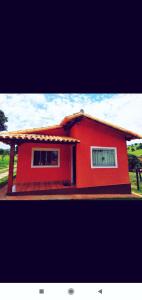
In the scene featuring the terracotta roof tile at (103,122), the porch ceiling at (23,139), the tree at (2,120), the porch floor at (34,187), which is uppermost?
the tree at (2,120)

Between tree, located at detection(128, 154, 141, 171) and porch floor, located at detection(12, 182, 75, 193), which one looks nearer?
porch floor, located at detection(12, 182, 75, 193)

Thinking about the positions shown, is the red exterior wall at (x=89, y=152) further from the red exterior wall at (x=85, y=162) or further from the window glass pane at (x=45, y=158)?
the window glass pane at (x=45, y=158)

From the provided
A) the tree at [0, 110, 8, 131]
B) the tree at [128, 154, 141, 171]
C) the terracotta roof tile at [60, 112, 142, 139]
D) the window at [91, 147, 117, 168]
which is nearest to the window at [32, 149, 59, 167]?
the terracotta roof tile at [60, 112, 142, 139]

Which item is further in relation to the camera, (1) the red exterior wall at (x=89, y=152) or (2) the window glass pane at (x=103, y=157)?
(2) the window glass pane at (x=103, y=157)

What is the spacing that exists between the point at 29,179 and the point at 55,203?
10.9 feet

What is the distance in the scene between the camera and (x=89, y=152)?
18.1 ft

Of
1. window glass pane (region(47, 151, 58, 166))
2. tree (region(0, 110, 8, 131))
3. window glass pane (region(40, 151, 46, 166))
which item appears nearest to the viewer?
window glass pane (region(40, 151, 46, 166))

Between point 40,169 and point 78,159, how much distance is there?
1.55m

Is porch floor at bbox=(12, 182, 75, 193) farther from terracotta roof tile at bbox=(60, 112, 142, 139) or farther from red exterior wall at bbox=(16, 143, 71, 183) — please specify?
terracotta roof tile at bbox=(60, 112, 142, 139)

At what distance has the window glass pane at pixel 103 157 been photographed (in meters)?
5.60

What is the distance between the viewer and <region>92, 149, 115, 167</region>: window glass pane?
221 inches

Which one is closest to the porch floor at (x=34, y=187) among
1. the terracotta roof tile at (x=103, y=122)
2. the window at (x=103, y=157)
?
the window at (x=103, y=157)

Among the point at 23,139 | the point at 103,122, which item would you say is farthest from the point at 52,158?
the point at 103,122
